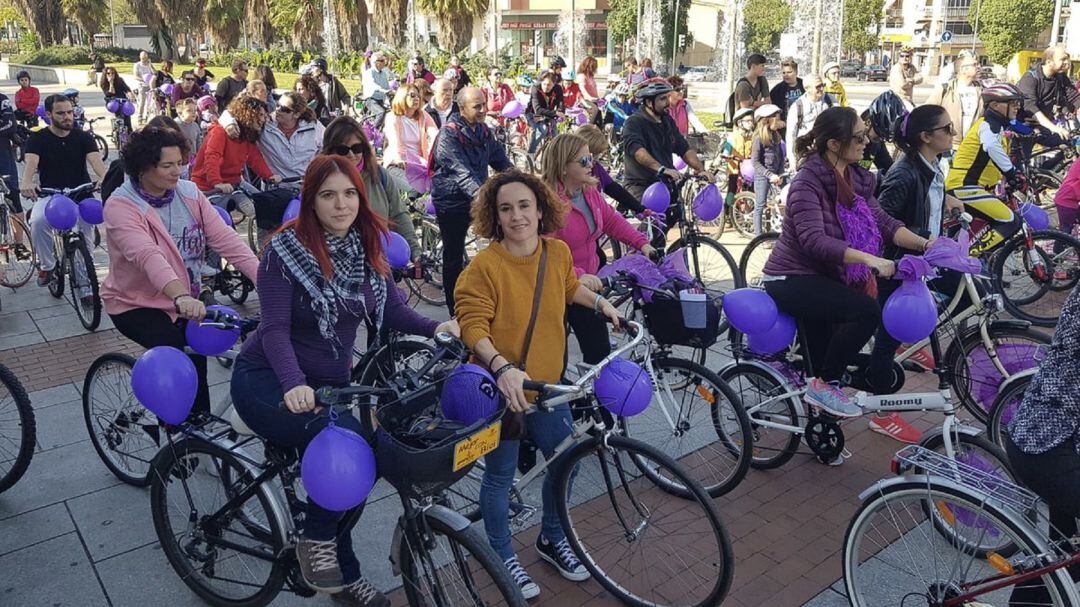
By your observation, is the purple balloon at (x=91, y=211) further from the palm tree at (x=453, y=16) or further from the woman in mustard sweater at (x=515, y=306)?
the palm tree at (x=453, y=16)

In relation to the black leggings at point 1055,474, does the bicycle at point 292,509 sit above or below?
below


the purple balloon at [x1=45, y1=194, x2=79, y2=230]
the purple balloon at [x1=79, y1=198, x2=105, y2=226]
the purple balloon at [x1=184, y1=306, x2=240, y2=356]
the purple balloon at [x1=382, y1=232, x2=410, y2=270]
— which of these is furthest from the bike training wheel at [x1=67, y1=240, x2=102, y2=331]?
the purple balloon at [x1=184, y1=306, x2=240, y2=356]

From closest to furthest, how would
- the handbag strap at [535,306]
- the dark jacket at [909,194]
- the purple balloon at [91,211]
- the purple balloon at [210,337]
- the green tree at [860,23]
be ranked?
1. the handbag strap at [535,306]
2. the purple balloon at [210,337]
3. the dark jacket at [909,194]
4. the purple balloon at [91,211]
5. the green tree at [860,23]

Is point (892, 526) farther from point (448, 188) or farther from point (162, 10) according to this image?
point (162, 10)

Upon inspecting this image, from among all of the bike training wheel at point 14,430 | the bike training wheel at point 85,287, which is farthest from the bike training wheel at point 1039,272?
the bike training wheel at point 85,287

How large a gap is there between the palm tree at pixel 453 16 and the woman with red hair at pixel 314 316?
39.3m

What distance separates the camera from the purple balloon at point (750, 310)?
4.43 meters

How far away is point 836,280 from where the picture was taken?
4.53m

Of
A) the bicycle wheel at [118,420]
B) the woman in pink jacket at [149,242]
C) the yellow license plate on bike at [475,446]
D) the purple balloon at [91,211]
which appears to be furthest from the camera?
the purple balloon at [91,211]

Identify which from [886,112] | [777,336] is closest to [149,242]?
[777,336]

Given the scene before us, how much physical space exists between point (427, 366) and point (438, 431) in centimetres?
24

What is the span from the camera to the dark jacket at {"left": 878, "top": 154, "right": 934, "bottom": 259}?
498 cm

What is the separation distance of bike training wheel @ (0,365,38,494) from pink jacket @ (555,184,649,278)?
9.78ft

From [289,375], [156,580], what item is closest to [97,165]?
[156,580]
